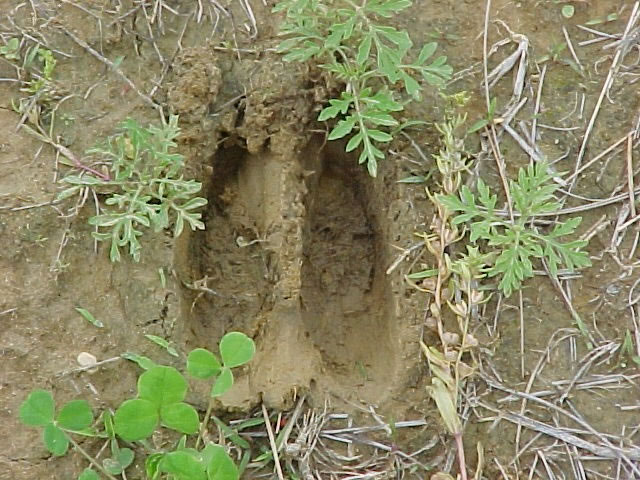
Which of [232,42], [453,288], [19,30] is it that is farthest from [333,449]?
[19,30]

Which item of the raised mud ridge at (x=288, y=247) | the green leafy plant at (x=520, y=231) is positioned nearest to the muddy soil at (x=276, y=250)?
the raised mud ridge at (x=288, y=247)

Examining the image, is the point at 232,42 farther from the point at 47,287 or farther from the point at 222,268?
the point at 47,287

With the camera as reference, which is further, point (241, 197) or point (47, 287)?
point (241, 197)

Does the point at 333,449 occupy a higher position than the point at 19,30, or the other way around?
the point at 19,30

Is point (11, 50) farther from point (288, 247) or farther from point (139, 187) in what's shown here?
point (288, 247)

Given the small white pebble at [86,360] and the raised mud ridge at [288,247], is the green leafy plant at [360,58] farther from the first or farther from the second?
the small white pebble at [86,360]
